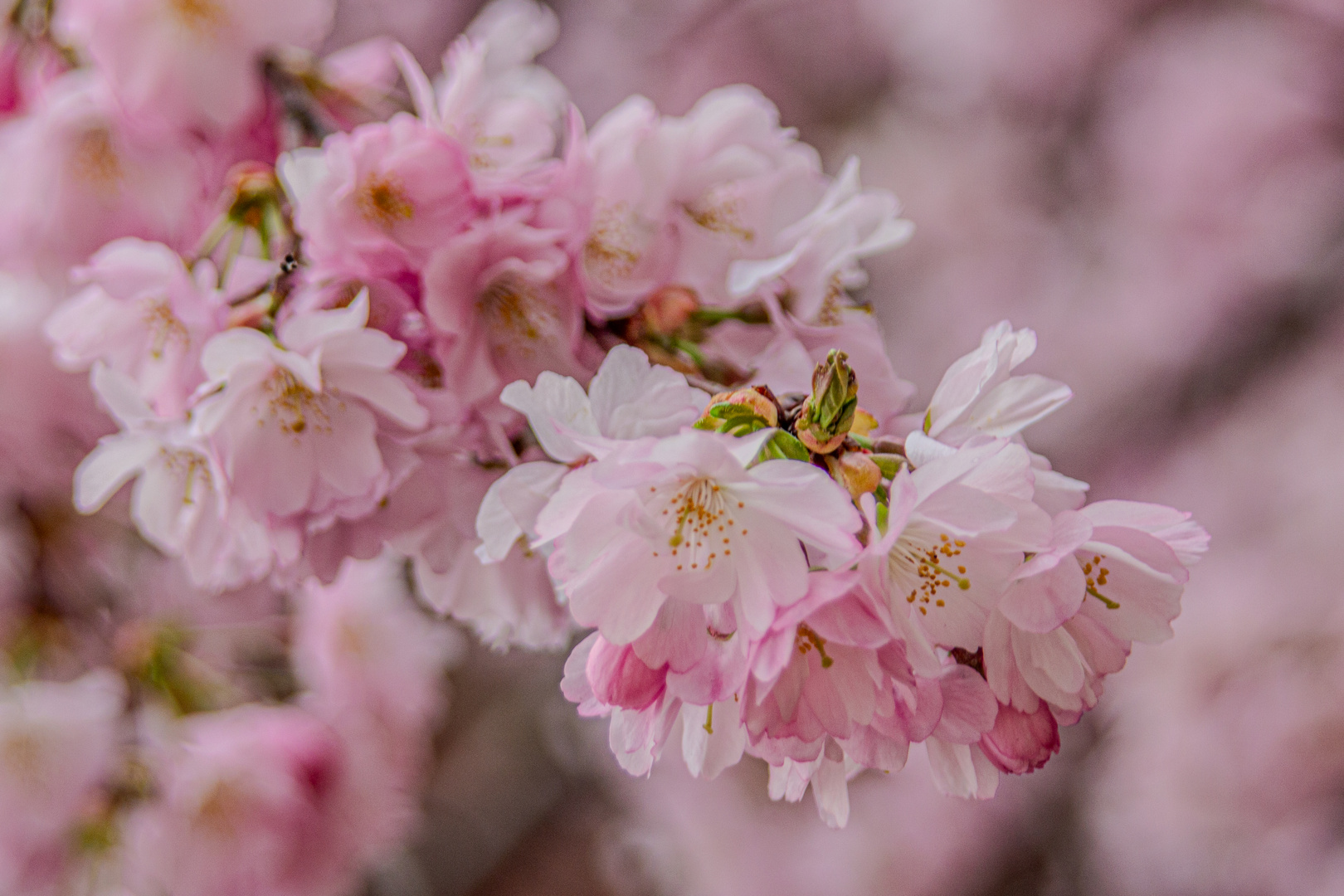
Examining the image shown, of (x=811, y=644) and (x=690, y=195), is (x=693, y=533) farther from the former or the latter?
(x=690, y=195)

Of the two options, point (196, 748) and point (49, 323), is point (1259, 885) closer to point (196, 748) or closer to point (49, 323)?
point (196, 748)

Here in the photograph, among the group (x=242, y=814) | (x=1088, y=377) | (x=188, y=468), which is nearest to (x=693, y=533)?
(x=188, y=468)

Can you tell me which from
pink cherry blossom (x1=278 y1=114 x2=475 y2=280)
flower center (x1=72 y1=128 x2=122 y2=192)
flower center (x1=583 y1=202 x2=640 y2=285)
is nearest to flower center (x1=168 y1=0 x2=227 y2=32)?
flower center (x1=72 y1=128 x2=122 y2=192)

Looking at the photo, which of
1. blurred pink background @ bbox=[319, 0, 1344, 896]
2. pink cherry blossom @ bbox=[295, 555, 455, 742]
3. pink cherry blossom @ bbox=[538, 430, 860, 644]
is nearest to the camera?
pink cherry blossom @ bbox=[538, 430, 860, 644]

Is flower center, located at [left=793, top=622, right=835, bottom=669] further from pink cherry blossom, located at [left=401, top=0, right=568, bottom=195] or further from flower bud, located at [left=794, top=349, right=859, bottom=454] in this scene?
pink cherry blossom, located at [left=401, top=0, right=568, bottom=195]

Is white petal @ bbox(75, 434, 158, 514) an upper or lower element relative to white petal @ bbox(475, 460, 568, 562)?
lower

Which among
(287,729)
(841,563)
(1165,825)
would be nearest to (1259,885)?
(1165,825)
